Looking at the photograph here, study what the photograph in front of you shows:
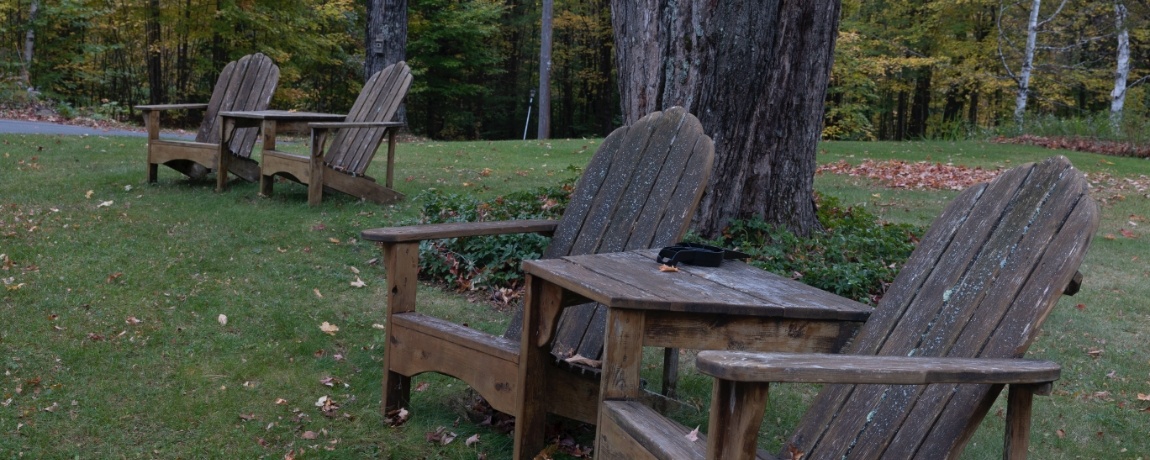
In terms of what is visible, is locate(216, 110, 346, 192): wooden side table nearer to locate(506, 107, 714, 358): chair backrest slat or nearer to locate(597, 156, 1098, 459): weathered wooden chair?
locate(506, 107, 714, 358): chair backrest slat

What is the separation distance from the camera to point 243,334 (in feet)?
14.5

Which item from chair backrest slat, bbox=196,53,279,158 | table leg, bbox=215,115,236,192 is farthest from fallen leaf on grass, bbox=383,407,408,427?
chair backrest slat, bbox=196,53,279,158

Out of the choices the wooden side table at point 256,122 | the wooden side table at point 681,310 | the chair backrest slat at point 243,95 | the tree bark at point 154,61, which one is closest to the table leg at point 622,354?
the wooden side table at point 681,310

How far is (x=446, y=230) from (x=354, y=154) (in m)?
4.29

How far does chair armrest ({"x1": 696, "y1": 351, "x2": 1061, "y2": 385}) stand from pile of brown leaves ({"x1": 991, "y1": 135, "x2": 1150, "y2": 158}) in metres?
14.1

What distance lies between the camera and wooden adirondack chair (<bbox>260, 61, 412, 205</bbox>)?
23.4 ft

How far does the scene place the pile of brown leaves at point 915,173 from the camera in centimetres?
1009

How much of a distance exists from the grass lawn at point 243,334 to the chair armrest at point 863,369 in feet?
5.42

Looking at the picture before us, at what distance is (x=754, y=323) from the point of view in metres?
2.38

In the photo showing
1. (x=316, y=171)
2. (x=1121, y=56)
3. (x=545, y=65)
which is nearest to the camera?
(x=316, y=171)

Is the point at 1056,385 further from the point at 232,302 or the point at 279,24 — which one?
the point at 279,24

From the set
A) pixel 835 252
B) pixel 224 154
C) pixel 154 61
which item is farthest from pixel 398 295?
pixel 154 61

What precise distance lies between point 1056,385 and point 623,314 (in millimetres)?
2681

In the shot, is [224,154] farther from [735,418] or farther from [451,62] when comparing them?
[451,62]
